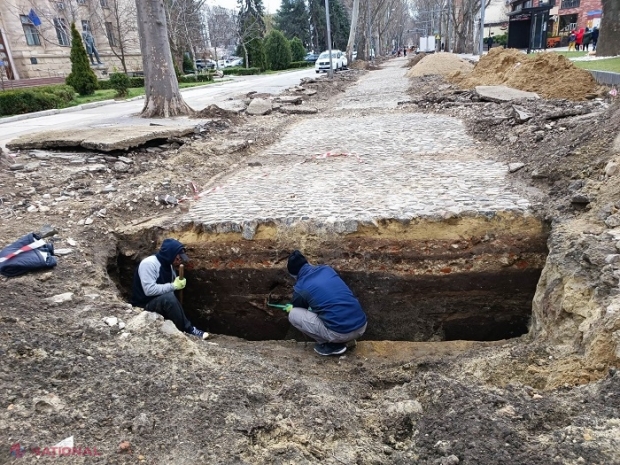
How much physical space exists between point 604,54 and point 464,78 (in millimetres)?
4562

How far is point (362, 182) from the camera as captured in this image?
6.13m

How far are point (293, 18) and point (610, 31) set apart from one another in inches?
2042

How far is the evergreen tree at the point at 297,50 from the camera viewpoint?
4897cm

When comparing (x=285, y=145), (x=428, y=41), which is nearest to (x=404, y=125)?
(x=285, y=145)

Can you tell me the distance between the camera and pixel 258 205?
18.3 ft

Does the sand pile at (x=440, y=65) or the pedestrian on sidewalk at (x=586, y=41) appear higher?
the pedestrian on sidewalk at (x=586, y=41)

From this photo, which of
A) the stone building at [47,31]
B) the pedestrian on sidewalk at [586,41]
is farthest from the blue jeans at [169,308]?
the stone building at [47,31]

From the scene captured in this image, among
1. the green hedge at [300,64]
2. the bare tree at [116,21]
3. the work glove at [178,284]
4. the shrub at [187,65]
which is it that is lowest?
the work glove at [178,284]

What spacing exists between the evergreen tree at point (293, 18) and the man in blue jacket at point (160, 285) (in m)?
60.0

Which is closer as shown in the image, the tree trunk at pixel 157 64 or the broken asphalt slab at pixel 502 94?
the broken asphalt slab at pixel 502 94

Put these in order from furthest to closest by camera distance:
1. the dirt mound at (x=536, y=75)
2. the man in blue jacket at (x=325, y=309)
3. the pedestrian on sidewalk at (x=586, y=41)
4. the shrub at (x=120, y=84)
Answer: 1. the pedestrian on sidewalk at (x=586, y=41)
2. the shrub at (x=120, y=84)
3. the dirt mound at (x=536, y=75)
4. the man in blue jacket at (x=325, y=309)

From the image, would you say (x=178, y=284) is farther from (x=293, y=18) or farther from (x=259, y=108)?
(x=293, y=18)

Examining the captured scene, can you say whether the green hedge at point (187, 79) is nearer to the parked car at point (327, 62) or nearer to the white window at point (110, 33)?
the white window at point (110, 33)

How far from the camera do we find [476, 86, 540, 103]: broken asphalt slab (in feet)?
34.0
